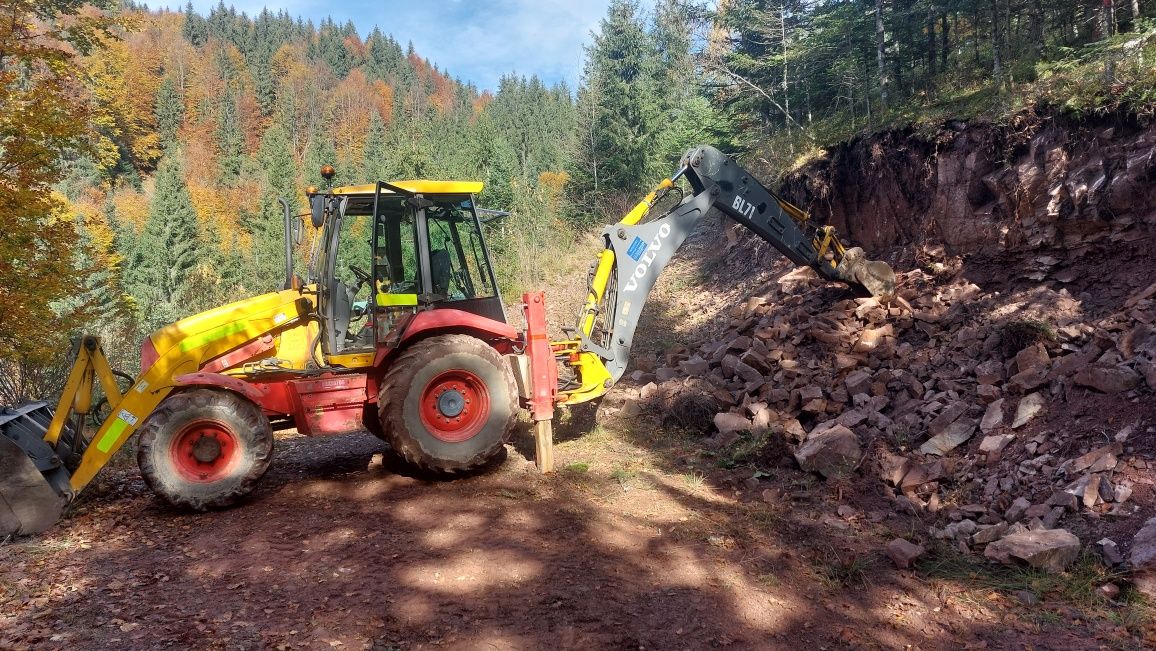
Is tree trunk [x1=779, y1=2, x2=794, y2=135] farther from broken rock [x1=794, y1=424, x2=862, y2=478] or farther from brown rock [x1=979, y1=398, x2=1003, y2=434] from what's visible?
broken rock [x1=794, y1=424, x2=862, y2=478]

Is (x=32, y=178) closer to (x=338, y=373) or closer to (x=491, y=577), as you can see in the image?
(x=338, y=373)

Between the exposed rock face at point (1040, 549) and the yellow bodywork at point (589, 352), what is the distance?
364cm

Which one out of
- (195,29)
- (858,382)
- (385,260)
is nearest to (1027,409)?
(858,382)

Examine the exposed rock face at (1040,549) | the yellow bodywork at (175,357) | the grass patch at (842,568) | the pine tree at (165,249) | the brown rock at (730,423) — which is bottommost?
the grass patch at (842,568)

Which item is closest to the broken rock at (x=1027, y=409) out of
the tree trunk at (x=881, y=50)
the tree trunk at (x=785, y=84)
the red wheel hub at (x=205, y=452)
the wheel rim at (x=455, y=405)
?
the wheel rim at (x=455, y=405)

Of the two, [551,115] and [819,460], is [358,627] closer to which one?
[819,460]

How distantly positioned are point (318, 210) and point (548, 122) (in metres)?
52.7

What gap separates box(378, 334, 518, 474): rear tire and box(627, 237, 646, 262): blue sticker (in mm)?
2225

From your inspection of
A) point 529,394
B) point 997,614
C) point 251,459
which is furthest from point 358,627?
point 997,614

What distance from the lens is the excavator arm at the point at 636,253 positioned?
276 inches

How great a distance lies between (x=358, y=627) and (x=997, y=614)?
360cm

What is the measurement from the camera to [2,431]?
5301 millimetres

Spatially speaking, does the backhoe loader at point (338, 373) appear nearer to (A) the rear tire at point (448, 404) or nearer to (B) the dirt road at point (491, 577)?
(A) the rear tire at point (448, 404)

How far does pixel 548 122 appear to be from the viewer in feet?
185
